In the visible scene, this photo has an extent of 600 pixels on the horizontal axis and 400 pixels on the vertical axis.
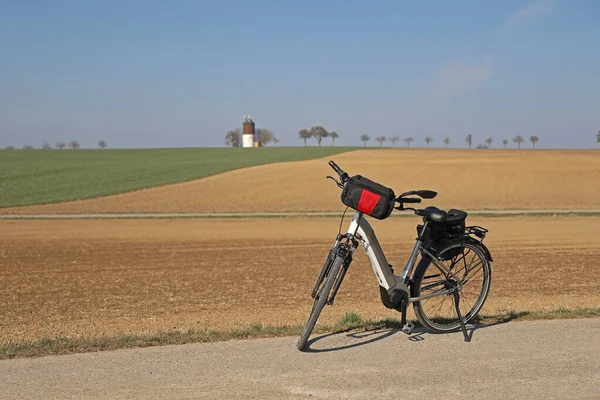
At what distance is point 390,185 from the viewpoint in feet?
139

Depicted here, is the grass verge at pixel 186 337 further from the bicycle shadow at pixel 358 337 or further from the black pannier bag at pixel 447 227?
the black pannier bag at pixel 447 227

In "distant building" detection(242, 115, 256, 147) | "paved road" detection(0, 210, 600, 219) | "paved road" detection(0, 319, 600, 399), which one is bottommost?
"paved road" detection(0, 210, 600, 219)

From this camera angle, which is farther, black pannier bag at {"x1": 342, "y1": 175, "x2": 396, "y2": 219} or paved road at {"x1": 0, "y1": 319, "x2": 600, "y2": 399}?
black pannier bag at {"x1": 342, "y1": 175, "x2": 396, "y2": 219}

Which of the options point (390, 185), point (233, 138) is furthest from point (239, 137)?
point (390, 185)

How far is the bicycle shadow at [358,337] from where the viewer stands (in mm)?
5250

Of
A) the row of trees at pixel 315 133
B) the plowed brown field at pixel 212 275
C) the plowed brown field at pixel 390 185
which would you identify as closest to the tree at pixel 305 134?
the row of trees at pixel 315 133

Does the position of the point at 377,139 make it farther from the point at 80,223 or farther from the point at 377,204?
the point at 377,204

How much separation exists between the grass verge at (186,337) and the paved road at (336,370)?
218mm

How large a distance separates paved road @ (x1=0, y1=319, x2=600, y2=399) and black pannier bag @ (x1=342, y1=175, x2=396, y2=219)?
1062 millimetres

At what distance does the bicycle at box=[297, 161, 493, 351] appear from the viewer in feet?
17.5

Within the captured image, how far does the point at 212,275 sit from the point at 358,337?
22.5ft

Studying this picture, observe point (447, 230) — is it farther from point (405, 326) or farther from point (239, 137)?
point (239, 137)

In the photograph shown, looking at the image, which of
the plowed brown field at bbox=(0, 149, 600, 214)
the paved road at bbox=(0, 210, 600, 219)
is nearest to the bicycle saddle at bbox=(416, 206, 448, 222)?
the paved road at bbox=(0, 210, 600, 219)

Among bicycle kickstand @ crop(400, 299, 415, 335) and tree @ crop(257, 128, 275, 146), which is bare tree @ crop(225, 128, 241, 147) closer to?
tree @ crop(257, 128, 275, 146)
